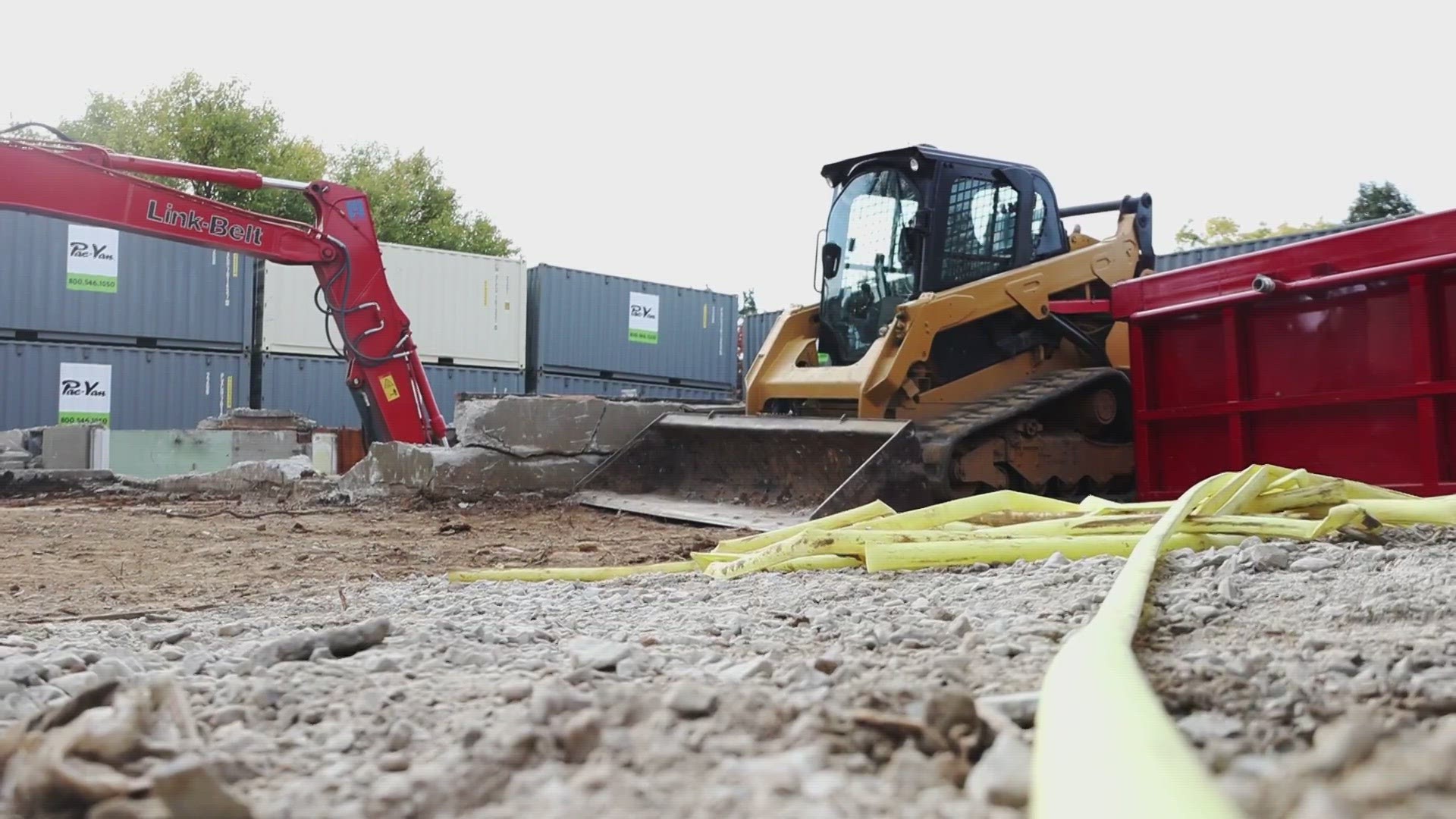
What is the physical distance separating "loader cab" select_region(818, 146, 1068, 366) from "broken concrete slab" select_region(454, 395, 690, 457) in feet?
5.44

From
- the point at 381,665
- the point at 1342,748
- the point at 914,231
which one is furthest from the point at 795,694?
the point at 914,231

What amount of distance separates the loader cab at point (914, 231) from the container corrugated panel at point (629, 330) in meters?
10.9

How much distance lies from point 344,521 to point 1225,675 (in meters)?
6.43

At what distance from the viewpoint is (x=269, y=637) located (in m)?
2.83

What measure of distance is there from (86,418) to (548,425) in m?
9.06

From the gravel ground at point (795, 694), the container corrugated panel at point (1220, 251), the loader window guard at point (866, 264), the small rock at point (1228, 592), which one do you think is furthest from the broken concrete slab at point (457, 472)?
the container corrugated panel at point (1220, 251)

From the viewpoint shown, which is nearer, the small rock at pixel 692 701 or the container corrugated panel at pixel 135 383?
the small rock at pixel 692 701

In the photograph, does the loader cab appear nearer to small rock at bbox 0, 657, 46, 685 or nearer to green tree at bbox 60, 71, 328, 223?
small rock at bbox 0, 657, 46, 685

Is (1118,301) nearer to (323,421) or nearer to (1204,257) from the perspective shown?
(1204,257)

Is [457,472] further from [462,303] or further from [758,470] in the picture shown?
[462,303]

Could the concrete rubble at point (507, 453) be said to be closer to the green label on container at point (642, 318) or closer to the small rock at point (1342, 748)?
the small rock at point (1342, 748)

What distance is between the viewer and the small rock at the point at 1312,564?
10.3 ft

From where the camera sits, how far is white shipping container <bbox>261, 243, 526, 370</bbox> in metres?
18.1

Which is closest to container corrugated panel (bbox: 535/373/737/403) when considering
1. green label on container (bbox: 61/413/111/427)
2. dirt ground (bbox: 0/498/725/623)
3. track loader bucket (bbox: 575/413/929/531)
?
green label on container (bbox: 61/413/111/427)
